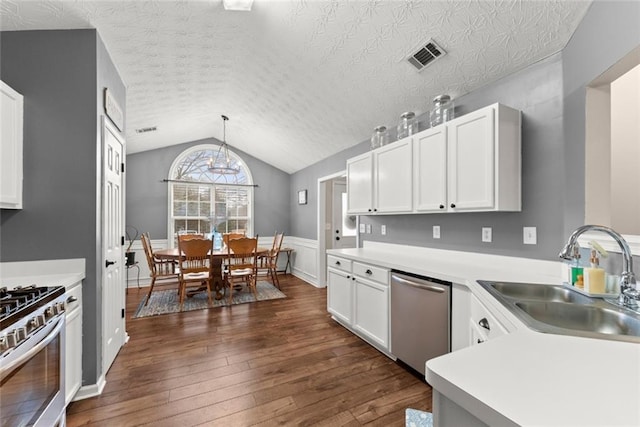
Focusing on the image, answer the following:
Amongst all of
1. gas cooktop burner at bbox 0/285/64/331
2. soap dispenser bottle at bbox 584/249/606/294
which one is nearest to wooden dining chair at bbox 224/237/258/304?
gas cooktop burner at bbox 0/285/64/331

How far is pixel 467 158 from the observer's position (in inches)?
79.3

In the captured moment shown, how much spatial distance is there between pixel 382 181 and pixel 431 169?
25.0 inches

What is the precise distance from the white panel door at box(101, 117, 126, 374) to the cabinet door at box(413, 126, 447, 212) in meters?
2.52

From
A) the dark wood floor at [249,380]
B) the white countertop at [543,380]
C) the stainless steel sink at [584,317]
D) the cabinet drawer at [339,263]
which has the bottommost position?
the dark wood floor at [249,380]

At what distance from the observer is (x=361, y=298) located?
8.82 ft

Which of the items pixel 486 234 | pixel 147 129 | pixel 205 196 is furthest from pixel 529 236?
pixel 205 196

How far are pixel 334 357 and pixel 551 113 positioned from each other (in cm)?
249

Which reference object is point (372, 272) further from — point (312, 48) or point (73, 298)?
point (73, 298)

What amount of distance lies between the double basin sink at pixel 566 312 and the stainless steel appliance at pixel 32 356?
1850 millimetres

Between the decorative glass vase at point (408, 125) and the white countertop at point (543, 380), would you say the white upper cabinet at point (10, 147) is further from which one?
the decorative glass vase at point (408, 125)

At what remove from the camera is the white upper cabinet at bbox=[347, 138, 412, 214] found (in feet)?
8.43

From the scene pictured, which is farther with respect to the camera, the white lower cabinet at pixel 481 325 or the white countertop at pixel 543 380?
the white lower cabinet at pixel 481 325

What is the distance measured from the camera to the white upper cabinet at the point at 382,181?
8.43 feet

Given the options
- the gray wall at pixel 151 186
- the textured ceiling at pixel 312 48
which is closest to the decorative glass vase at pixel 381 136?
the textured ceiling at pixel 312 48
